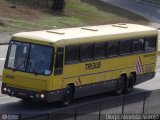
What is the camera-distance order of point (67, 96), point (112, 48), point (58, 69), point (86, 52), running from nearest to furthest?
point (58, 69) < point (67, 96) < point (86, 52) < point (112, 48)

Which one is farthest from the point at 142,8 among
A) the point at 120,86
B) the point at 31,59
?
the point at 31,59

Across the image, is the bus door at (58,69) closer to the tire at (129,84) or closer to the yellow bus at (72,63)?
the yellow bus at (72,63)

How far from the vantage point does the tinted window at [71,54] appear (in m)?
23.8

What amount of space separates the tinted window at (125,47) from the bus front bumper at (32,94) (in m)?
4.79

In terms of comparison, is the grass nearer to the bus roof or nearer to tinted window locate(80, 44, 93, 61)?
the bus roof

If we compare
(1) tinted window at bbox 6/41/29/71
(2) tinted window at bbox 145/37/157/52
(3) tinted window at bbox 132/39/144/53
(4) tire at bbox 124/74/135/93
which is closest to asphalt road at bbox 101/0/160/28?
(2) tinted window at bbox 145/37/157/52

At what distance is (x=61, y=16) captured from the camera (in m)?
58.8

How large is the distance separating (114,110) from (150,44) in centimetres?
1017

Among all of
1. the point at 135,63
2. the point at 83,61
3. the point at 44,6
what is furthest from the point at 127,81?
the point at 44,6

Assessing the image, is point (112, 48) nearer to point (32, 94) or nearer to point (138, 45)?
point (138, 45)

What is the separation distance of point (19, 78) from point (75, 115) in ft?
19.5

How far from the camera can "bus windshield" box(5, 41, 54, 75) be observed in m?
23.1

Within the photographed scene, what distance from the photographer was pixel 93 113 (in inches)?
725

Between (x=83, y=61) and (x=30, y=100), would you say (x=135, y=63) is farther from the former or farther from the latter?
(x=30, y=100)
